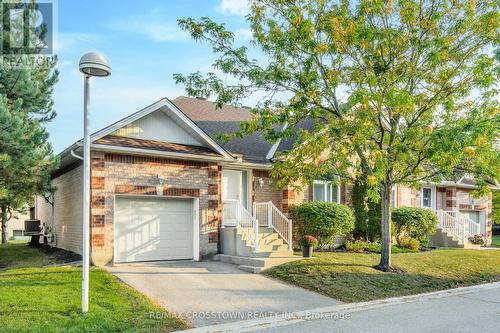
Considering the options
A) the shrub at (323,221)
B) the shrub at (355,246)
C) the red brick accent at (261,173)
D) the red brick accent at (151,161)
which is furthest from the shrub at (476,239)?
the red brick accent at (151,161)

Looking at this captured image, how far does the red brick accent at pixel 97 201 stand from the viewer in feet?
41.8

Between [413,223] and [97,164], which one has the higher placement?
[97,164]

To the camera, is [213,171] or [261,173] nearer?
[213,171]

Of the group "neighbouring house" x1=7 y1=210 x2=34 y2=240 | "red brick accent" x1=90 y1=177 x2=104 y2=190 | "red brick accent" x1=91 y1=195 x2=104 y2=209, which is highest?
"red brick accent" x1=90 y1=177 x2=104 y2=190

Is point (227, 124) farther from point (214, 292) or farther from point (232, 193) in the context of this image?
point (214, 292)

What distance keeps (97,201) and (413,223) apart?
1414 centimetres

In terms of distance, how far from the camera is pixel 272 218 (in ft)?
53.2

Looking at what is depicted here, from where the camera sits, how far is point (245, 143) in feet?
61.8

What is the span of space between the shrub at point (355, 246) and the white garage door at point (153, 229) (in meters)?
6.77

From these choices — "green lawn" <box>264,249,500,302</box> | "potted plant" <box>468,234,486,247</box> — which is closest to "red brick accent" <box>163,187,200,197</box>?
"green lawn" <box>264,249,500,302</box>

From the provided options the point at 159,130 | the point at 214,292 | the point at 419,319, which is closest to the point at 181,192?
the point at 159,130

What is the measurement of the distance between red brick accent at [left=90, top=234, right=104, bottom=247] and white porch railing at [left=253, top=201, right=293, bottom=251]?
5.70 m

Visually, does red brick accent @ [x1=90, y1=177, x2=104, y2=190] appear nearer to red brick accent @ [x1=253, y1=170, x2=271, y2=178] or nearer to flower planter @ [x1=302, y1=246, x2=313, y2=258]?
red brick accent @ [x1=253, y1=170, x2=271, y2=178]

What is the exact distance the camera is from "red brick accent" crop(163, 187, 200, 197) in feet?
46.8
